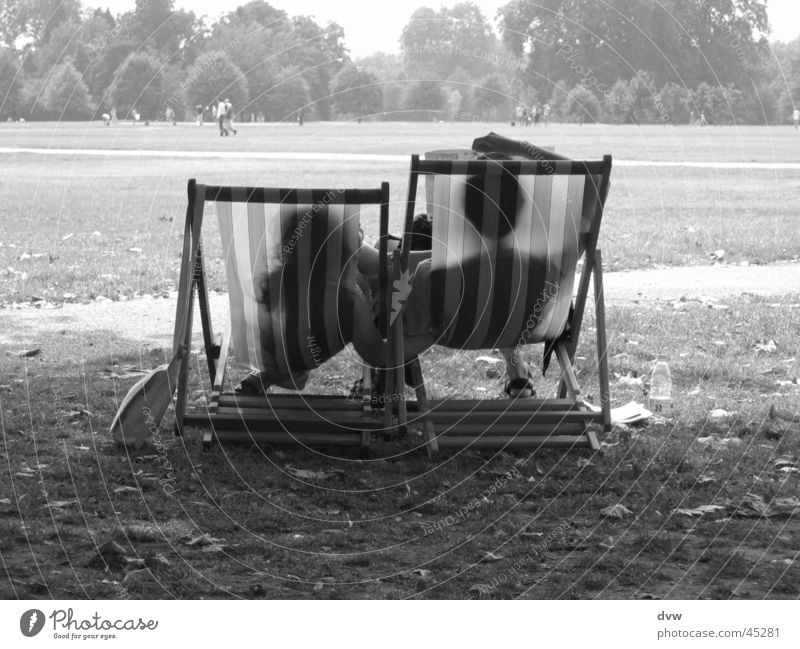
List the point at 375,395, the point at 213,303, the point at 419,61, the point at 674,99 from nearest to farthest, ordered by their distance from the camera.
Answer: the point at 375,395
the point at 213,303
the point at 419,61
the point at 674,99

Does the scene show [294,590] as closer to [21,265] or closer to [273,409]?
[273,409]

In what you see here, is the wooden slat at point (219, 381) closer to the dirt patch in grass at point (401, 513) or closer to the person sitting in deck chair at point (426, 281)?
the dirt patch in grass at point (401, 513)

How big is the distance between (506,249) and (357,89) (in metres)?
11.2

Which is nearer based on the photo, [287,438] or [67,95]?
[287,438]

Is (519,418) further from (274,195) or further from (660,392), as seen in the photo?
(274,195)

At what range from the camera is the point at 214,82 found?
24.1 m

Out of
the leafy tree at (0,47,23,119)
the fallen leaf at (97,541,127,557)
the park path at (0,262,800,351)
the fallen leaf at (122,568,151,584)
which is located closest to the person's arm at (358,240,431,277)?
the fallen leaf at (97,541,127,557)

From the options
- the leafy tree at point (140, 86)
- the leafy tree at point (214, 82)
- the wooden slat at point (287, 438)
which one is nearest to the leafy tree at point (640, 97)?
the leafy tree at point (214, 82)

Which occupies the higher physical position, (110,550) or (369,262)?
(369,262)

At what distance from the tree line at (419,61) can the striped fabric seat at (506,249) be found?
6.05 ft

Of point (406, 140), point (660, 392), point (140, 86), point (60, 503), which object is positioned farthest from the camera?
point (406, 140)

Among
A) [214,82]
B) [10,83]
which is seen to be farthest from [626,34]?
[10,83]

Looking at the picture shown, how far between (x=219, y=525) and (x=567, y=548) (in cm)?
119

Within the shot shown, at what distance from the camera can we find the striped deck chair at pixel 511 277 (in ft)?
16.6
